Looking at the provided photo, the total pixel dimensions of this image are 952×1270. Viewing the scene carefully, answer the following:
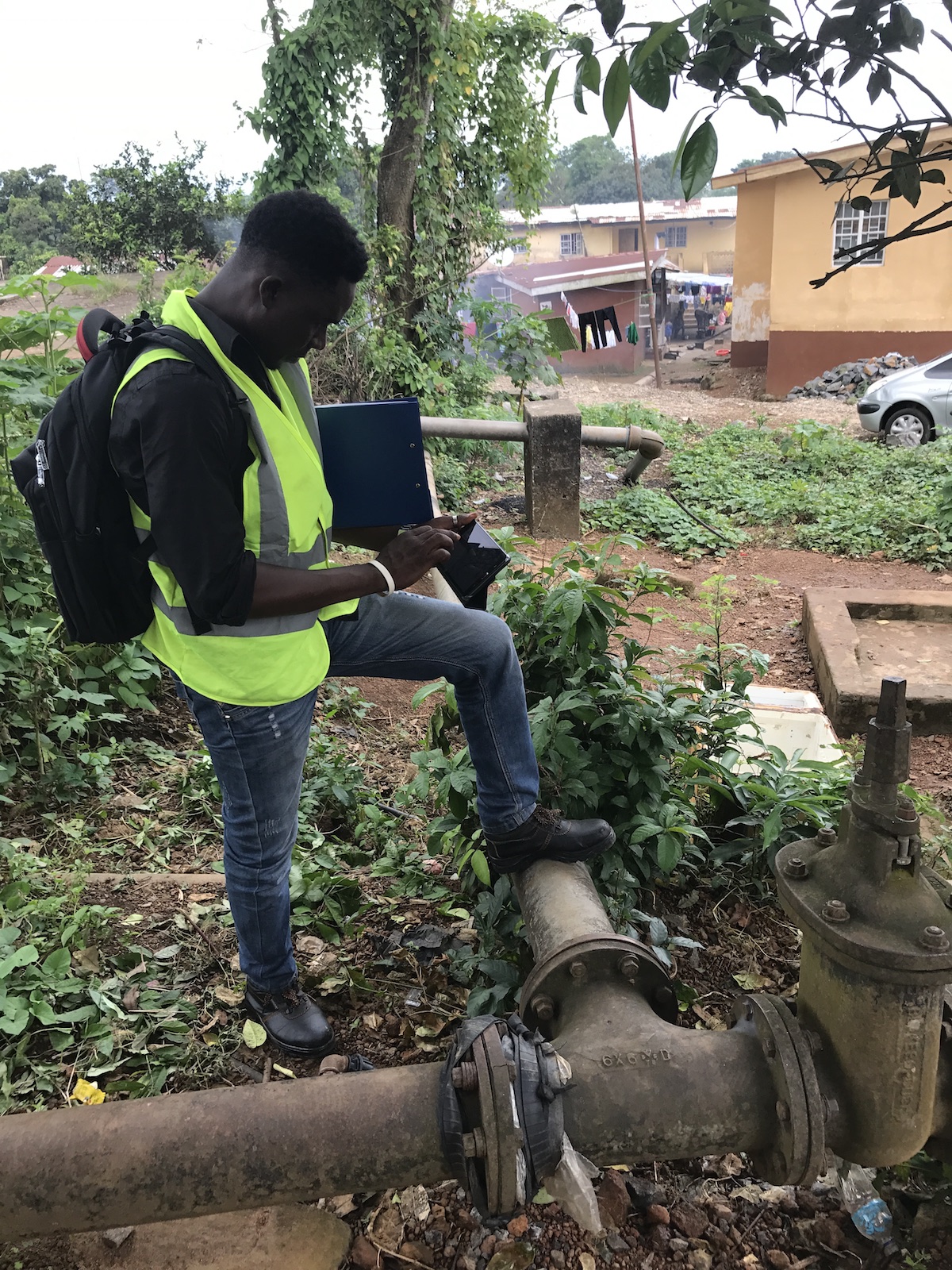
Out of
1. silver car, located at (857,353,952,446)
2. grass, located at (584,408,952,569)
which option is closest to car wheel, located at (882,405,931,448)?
silver car, located at (857,353,952,446)

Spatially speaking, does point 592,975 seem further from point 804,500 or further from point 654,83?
point 804,500

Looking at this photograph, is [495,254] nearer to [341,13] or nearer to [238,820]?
[341,13]

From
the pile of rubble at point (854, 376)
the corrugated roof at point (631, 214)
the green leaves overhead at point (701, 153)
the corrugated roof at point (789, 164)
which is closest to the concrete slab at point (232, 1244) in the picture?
the green leaves overhead at point (701, 153)

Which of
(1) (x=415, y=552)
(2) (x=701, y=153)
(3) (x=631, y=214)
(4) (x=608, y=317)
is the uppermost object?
(3) (x=631, y=214)

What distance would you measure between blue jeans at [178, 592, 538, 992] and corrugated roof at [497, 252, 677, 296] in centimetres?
2389

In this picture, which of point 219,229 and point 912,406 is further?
point 219,229

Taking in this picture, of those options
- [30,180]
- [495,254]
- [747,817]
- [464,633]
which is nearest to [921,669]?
[747,817]

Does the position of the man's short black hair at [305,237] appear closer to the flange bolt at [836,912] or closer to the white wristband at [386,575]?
the white wristband at [386,575]

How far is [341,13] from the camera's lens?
8852 mm

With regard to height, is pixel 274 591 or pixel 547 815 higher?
pixel 274 591

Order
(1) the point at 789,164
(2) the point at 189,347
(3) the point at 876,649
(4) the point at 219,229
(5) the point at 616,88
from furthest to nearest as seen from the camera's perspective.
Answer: (4) the point at 219,229, (1) the point at 789,164, (3) the point at 876,649, (2) the point at 189,347, (5) the point at 616,88

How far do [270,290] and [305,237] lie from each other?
110 mm

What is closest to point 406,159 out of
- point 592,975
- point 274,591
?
point 274,591

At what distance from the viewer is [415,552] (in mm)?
1892
